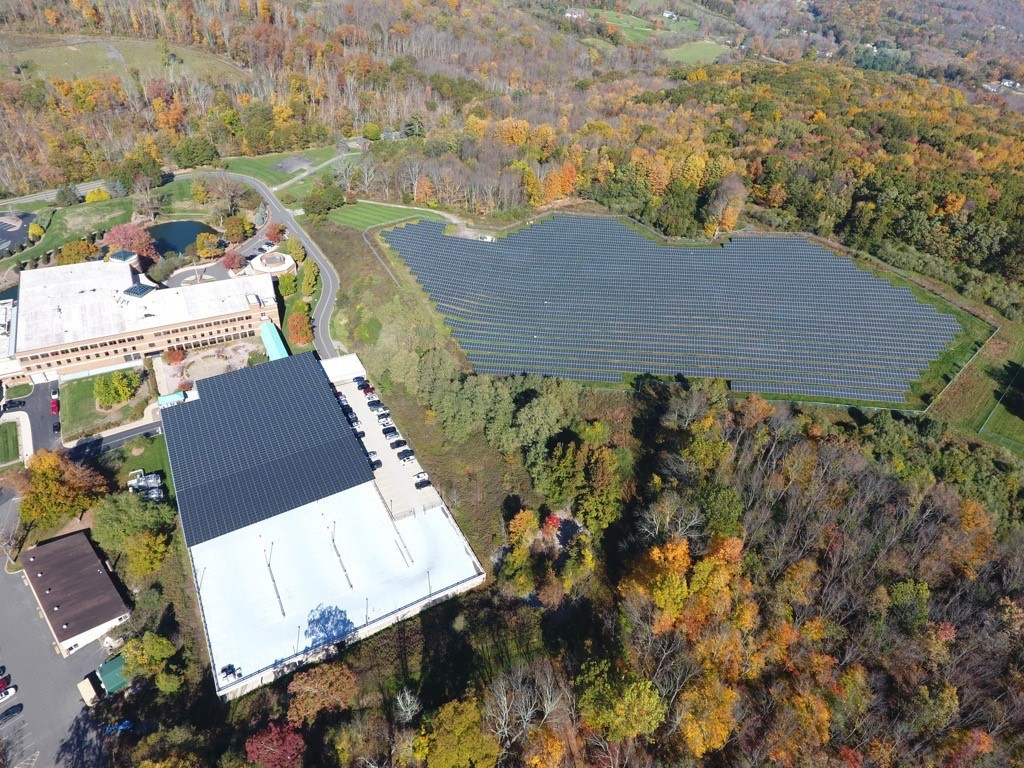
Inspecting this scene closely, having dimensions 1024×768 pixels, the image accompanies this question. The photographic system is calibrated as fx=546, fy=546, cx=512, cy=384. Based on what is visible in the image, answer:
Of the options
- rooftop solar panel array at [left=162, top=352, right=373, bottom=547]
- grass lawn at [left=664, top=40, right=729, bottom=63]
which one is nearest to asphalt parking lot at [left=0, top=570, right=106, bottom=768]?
rooftop solar panel array at [left=162, top=352, right=373, bottom=547]

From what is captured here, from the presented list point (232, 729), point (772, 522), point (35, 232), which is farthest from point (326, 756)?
point (35, 232)

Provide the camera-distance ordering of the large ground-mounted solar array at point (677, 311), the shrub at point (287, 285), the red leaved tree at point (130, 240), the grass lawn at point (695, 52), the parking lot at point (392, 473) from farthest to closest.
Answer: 1. the grass lawn at point (695, 52)
2. the red leaved tree at point (130, 240)
3. the shrub at point (287, 285)
4. the large ground-mounted solar array at point (677, 311)
5. the parking lot at point (392, 473)

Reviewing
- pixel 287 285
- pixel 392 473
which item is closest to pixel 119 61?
pixel 287 285

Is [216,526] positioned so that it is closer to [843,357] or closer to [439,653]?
[439,653]

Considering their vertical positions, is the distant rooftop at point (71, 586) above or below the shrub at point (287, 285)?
below

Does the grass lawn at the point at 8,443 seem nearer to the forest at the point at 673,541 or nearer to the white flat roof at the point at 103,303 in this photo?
the white flat roof at the point at 103,303

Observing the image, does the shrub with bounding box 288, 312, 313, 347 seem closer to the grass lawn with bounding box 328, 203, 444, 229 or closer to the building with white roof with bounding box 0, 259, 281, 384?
the building with white roof with bounding box 0, 259, 281, 384

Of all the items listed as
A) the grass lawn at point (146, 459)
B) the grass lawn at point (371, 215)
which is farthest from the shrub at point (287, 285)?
the grass lawn at point (146, 459)
